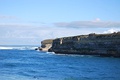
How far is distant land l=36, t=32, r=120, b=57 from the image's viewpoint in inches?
4156

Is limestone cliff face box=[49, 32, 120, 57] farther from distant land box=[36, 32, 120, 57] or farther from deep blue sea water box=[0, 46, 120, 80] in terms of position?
deep blue sea water box=[0, 46, 120, 80]

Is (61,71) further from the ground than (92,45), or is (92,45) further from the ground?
(92,45)

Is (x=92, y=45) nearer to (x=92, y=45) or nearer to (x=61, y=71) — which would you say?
(x=92, y=45)

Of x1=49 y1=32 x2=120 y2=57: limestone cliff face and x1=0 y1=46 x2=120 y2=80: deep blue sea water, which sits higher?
x1=49 y1=32 x2=120 y2=57: limestone cliff face

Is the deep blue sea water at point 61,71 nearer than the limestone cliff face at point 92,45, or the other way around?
the deep blue sea water at point 61,71

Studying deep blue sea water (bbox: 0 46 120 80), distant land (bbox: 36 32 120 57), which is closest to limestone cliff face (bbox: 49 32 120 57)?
distant land (bbox: 36 32 120 57)

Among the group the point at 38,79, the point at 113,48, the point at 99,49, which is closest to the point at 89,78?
the point at 38,79

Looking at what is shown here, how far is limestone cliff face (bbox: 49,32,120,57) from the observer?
346 feet

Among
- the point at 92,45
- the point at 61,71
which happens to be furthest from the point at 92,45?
the point at 61,71

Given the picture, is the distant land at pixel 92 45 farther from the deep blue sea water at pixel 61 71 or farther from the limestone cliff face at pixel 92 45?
the deep blue sea water at pixel 61 71

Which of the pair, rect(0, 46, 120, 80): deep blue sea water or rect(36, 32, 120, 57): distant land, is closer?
rect(0, 46, 120, 80): deep blue sea water

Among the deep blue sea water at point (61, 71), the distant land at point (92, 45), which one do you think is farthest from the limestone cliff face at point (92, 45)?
the deep blue sea water at point (61, 71)

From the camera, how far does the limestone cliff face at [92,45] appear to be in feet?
346

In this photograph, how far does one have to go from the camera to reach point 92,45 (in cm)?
11744
